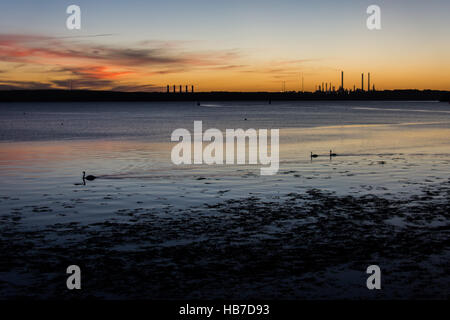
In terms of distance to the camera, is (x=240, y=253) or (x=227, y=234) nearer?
(x=240, y=253)

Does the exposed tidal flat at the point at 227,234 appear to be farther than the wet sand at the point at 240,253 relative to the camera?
Yes

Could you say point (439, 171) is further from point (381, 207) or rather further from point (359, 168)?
point (381, 207)

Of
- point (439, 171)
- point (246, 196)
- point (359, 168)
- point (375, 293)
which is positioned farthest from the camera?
point (359, 168)

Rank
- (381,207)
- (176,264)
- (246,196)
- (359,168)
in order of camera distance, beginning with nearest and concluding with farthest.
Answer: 1. (176,264)
2. (381,207)
3. (246,196)
4. (359,168)

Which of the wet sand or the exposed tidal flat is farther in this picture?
the exposed tidal flat

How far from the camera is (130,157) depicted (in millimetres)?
45062

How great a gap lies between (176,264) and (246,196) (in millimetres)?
10880
